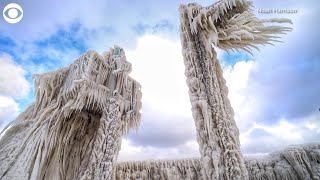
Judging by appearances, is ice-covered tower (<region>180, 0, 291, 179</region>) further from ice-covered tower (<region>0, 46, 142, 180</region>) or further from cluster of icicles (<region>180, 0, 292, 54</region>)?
ice-covered tower (<region>0, 46, 142, 180</region>)

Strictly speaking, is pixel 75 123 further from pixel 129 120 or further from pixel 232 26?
pixel 232 26

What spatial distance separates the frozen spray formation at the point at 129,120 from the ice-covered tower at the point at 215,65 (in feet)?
0.06

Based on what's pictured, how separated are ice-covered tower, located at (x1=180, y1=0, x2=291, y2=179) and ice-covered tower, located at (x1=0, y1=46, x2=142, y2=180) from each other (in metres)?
2.78

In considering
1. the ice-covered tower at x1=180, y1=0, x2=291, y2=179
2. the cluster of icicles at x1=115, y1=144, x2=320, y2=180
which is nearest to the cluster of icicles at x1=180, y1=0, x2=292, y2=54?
the ice-covered tower at x1=180, y1=0, x2=291, y2=179

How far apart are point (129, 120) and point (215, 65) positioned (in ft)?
10.8

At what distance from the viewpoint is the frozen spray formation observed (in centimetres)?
429

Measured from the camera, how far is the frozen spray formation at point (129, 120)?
169 inches

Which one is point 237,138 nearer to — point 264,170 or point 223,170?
point 223,170

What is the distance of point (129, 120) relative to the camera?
6.89 metres

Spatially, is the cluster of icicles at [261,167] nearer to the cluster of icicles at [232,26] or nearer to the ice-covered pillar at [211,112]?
the ice-covered pillar at [211,112]

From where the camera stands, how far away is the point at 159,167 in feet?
23.7

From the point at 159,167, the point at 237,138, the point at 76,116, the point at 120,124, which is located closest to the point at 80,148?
the point at 76,116

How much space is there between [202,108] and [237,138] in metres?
0.87

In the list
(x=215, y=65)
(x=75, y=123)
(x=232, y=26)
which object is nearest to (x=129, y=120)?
(x=75, y=123)
